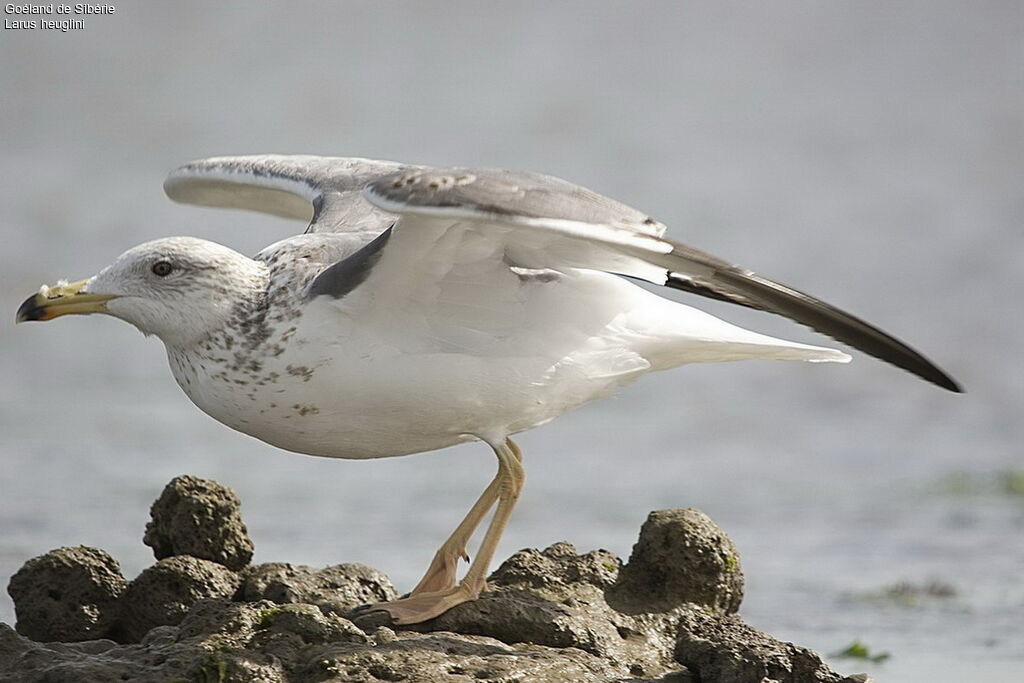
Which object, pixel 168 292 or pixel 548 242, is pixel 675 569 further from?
pixel 168 292

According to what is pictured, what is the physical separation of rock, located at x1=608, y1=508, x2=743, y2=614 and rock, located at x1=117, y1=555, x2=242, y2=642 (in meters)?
1.49

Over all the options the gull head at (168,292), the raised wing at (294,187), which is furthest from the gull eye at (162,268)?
the raised wing at (294,187)

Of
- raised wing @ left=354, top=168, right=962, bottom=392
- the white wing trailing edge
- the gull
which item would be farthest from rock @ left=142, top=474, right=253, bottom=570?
raised wing @ left=354, top=168, right=962, bottom=392

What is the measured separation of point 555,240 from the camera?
18.7ft

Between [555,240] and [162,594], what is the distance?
6.28 ft

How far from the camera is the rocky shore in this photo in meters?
4.99

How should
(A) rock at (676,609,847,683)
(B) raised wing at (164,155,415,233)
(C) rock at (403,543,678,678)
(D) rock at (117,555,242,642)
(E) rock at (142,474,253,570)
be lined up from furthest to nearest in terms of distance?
(B) raised wing at (164,155,415,233) < (E) rock at (142,474,253,570) < (D) rock at (117,555,242,642) < (C) rock at (403,543,678,678) < (A) rock at (676,609,847,683)

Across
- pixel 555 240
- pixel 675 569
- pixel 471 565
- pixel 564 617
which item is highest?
pixel 555 240

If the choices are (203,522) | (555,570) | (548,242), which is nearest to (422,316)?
(548,242)

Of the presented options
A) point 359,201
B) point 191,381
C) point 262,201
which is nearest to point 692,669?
point 191,381

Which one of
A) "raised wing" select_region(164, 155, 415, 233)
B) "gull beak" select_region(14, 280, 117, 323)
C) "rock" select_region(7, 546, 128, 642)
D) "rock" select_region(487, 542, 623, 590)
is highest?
"raised wing" select_region(164, 155, 415, 233)

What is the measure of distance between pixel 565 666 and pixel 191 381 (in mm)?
1723

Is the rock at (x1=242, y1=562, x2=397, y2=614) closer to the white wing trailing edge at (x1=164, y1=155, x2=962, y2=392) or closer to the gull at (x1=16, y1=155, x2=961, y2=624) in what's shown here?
the gull at (x1=16, y1=155, x2=961, y2=624)

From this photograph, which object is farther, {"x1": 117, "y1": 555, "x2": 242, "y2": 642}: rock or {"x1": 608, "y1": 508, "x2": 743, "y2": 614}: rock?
{"x1": 608, "y1": 508, "x2": 743, "y2": 614}: rock
